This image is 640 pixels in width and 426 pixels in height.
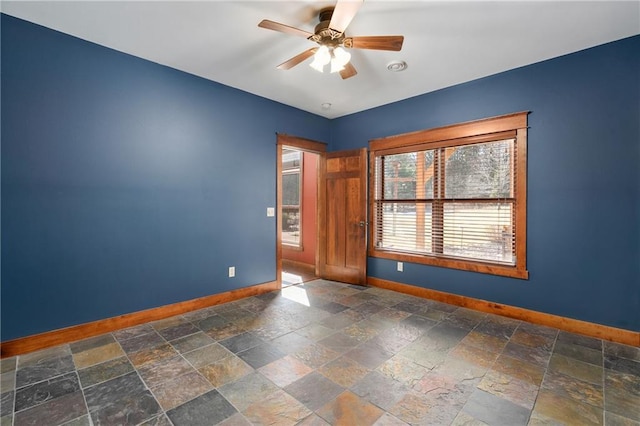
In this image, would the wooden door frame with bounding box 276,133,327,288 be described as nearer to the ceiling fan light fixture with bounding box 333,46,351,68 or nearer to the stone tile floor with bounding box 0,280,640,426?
the stone tile floor with bounding box 0,280,640,426

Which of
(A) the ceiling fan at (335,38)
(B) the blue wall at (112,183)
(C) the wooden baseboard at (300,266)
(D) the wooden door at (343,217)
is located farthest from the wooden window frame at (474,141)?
(B) the blue wall at (112,183)

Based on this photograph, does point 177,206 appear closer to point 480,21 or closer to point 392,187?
point 392,187

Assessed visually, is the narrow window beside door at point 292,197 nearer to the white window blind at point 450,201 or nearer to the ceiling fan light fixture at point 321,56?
Answer: the white window blind at point 450,201

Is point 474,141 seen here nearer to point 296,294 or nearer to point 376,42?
point 376,42

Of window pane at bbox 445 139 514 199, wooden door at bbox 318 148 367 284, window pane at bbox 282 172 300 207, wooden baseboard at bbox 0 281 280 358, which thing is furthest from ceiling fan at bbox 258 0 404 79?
window pane at bbox 282 172 300 207

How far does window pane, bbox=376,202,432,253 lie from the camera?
12.9 feet

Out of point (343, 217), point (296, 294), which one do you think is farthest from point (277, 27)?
point (296, 294)

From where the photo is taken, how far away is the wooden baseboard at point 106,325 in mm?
2377

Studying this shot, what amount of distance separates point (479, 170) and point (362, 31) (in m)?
2.11

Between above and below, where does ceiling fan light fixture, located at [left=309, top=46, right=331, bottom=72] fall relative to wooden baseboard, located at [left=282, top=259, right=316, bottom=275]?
above

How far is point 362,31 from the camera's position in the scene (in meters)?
2.49

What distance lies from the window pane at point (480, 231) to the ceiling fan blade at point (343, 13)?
251 cm

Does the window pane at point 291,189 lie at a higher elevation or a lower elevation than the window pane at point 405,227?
higher

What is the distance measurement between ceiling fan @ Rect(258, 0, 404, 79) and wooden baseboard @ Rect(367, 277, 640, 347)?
2.89m
